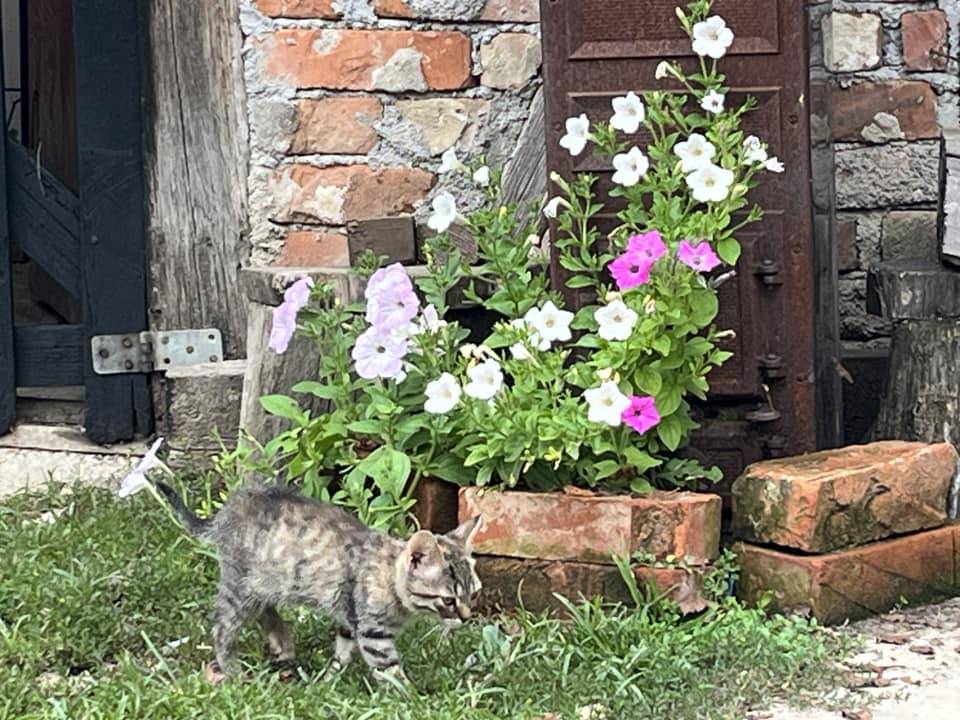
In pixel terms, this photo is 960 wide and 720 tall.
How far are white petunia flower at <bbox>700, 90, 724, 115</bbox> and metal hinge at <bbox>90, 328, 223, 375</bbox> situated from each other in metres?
1.85

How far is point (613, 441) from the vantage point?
4.02 meters

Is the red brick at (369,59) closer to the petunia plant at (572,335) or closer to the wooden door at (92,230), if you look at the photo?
the wooden door at (92,230)

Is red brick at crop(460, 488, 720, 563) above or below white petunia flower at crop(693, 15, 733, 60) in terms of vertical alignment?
below

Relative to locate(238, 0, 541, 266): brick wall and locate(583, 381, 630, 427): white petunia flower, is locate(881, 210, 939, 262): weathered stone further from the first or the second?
locate(583, 381, 630, 427): white petunia flower

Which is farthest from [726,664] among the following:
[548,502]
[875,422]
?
[875,422]

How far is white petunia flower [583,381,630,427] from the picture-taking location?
383 cm

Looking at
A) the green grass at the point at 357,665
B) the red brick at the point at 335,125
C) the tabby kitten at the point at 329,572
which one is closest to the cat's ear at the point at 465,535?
the tabby kitten at the point at 329,572

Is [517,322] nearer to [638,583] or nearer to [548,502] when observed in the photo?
[548,502]

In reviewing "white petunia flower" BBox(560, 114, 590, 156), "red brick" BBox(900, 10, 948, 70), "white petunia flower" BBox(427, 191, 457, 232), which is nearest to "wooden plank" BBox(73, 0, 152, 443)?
"white petunia flower" BBox(427, 191, 457, 232)

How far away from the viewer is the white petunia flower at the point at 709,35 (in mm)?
4156

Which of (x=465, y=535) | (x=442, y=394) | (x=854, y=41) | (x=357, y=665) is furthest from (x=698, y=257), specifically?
(x=854, y=41)

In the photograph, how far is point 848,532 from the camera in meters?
4.02

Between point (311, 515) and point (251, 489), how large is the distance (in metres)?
0.18

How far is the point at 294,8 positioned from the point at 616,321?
169cm
